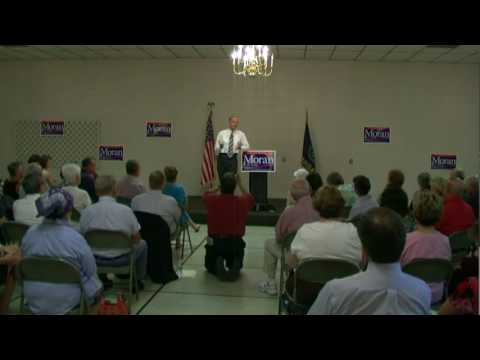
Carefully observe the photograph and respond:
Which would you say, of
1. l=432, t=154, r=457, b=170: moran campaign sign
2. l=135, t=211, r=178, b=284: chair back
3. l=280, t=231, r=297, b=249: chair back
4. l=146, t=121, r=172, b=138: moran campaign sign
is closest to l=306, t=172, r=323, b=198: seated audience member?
l=280, t=231, r=297, b=249: chair back

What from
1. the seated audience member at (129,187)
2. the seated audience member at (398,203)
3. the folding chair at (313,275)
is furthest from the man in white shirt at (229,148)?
the folding chair at (313,275)

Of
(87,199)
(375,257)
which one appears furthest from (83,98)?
(375,257)

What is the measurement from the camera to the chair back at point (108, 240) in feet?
11.4

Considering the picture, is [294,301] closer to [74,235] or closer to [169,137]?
[74,235]

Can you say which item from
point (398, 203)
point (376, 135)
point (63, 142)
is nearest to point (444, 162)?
point (376, 135)

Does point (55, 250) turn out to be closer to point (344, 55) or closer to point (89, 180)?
point (89, 180)

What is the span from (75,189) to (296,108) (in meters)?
5.94

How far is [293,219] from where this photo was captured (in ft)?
12.3

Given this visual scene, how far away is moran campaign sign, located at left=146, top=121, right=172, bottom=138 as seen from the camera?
9.68m

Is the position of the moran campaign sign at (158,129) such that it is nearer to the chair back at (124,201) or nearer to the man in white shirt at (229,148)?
the man in white shirt at (229,148)

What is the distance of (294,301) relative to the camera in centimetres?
281

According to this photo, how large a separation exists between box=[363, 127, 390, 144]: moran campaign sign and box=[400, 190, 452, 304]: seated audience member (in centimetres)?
668
